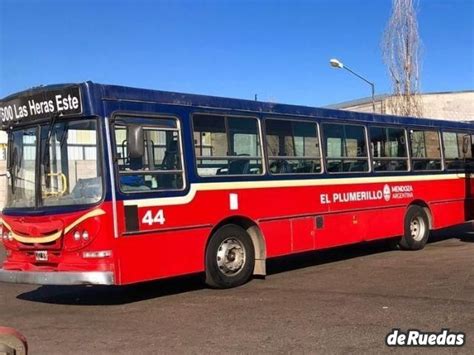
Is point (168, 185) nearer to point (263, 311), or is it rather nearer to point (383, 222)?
point (263, 311)

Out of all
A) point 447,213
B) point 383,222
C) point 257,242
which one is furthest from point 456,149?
point 257,242

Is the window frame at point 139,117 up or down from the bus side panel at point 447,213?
up

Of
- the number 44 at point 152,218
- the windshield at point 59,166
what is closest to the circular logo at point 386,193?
the number 44 at point 152,218

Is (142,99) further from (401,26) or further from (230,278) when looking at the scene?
(401,26)

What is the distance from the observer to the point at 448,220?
45.7ft

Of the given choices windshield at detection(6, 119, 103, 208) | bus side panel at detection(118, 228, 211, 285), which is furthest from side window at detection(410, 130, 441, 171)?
windshield at detection(6, 119, 103, 208)

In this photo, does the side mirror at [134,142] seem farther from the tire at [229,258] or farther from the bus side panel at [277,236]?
the bus side panel at [277,236]

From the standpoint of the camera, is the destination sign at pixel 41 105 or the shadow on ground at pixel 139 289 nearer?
the destination sign at pixel 41 105

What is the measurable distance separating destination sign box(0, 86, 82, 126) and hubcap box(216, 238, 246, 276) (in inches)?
112

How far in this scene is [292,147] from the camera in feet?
34.2

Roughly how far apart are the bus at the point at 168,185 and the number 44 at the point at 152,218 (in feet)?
0.05

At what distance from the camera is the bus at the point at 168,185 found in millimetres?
7887

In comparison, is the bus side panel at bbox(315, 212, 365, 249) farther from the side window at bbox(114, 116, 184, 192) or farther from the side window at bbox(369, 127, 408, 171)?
the side window at bbox(114, 116, 184, 192)

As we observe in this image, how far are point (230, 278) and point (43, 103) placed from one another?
3510mm
